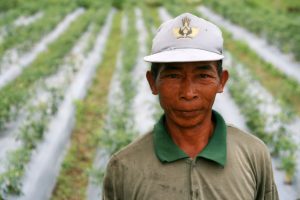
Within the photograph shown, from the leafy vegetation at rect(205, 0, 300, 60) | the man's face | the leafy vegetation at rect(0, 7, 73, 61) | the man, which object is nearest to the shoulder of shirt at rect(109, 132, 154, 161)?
the man

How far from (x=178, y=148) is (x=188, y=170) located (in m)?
0.08

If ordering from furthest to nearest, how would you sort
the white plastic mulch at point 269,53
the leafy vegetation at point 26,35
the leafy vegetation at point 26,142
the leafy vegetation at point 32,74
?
the leafy vegetation at point 26,35
the white plastic mulch at point 269,53
the leafy vegetation at point 32,74
the leafy vegetation at point 26,142

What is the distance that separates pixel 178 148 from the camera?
1.50 m

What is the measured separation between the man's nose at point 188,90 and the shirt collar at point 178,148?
0.57 ft

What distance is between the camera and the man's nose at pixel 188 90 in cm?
141

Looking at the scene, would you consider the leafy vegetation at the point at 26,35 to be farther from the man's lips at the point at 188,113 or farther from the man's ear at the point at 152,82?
the man's lips at the point at 188,113

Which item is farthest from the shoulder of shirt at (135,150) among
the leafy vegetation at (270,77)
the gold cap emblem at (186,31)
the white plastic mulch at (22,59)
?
the white plastic mulch at (22,59)

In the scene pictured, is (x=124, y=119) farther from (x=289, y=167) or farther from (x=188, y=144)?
(x=188, y=144)

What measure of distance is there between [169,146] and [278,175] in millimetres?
3479

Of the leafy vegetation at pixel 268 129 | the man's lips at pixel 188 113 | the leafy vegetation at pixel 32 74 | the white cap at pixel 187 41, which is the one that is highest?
the white cap at pixel 187 41

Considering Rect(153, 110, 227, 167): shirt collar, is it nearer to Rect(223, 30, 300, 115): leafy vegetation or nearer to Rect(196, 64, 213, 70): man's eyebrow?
Rect(196, 64, 213, 70): man's eyebrow

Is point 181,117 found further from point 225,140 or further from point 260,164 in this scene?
point 260,164

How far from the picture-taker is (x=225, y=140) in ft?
4.97

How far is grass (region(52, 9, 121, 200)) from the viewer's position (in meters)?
4.92
